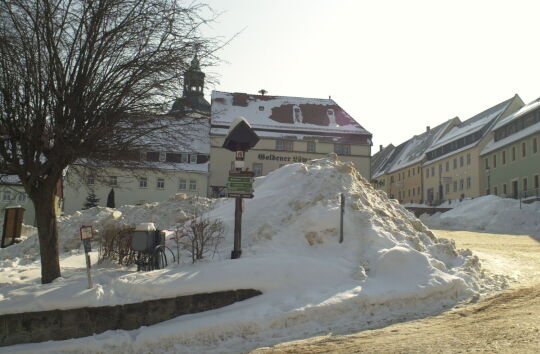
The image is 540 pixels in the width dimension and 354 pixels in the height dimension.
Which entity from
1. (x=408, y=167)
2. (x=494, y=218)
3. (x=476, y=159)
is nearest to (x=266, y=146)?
(x=476, y=159)

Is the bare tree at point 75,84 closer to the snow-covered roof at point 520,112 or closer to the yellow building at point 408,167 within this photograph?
the snow-covered roof at point 520,112

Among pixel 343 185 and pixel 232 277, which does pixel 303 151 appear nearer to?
pixel 343 185

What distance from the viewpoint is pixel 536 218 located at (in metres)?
31.2

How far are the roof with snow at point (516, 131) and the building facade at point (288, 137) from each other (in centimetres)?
1239

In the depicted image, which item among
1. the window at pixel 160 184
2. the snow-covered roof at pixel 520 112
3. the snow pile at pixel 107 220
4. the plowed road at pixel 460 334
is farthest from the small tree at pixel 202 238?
the window at pixel 160 184

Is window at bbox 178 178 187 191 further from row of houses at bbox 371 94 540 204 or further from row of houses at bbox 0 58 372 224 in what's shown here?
row of houses at bbox 371 94 540 204

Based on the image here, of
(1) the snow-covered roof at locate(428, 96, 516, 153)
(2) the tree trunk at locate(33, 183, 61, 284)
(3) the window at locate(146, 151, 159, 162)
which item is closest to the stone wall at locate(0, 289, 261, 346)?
(2) the tree trunk at locate(33, 183, 61, 284)

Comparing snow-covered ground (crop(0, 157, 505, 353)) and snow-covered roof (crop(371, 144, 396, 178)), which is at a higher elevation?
snow-covered roof (crop(371, 144, 396, 178))

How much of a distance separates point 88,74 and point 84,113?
0.66 metres

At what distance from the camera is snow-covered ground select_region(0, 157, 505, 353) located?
275 inches

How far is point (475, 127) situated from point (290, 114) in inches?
811

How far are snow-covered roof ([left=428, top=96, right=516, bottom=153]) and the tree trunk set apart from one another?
49.4 m

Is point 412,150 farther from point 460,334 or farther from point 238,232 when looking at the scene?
point 460,334

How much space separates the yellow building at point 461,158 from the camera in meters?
49.9
